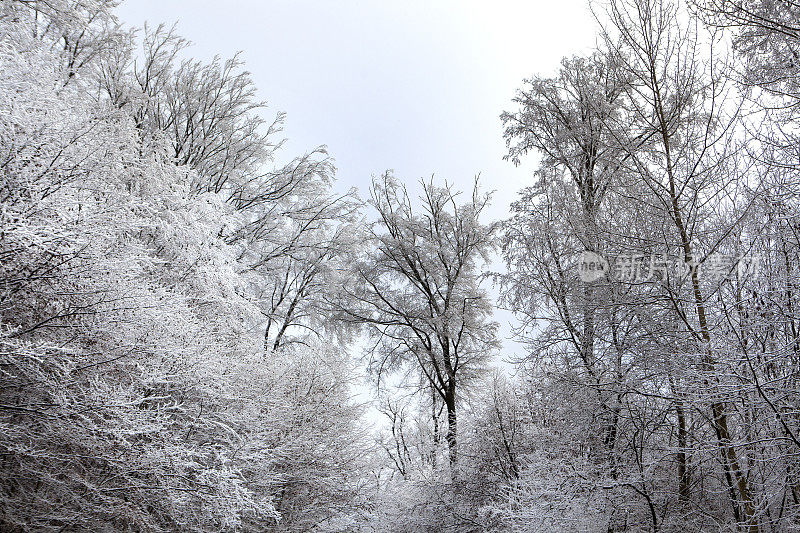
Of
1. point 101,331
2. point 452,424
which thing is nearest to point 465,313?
point 452,424

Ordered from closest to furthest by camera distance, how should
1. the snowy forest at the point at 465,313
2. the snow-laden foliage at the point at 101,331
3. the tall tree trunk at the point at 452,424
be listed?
the snowy forest at the point at 465,313
the snow-laden foliage at the point at 101,331
the tall tree trunk at the point at 452,424

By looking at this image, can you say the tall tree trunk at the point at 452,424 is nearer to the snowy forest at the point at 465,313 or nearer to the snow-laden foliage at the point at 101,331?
the snowy forest at the point at 465,313

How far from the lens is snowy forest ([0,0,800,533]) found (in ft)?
15.5

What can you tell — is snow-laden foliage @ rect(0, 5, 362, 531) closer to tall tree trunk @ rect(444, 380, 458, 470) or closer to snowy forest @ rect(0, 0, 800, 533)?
snowy forest @ rect(0, 0, 800, 533)

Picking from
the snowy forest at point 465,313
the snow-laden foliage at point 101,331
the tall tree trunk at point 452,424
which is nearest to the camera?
the snowy forest at point 465,313

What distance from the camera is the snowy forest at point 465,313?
4711 mm

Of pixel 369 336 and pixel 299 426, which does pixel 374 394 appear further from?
pixel 299 426

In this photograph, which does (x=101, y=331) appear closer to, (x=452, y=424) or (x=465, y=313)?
(x=452, y=424)

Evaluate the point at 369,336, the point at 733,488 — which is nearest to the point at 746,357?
the point at 733,488

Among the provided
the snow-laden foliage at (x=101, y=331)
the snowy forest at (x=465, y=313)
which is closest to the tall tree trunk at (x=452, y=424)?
the snowy forest at (x=465, y=313)

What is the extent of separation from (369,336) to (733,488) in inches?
415

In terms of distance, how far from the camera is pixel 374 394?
14.5 meters

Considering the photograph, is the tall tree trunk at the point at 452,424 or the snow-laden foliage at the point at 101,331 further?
the tall tree trunk at the point at 452,424

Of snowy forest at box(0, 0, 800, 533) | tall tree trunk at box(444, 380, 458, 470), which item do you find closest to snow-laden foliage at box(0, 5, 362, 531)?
snowy forest at box(0, 0, 800, 533)
